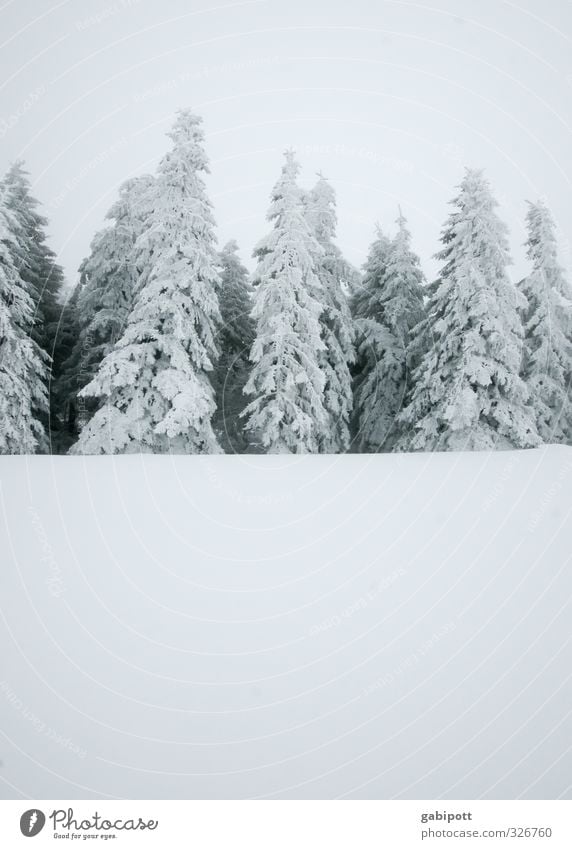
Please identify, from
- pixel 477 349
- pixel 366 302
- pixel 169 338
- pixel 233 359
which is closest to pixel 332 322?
pixel 366 302

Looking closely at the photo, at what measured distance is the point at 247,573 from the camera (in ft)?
20.0

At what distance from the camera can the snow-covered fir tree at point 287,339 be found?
803 inches

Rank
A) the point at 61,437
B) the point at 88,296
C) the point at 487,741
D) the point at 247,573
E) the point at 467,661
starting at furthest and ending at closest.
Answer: the point at 61,437 < the point at 88,296 < the point at 247,573 < the point at 467,661 < the point at 487,741

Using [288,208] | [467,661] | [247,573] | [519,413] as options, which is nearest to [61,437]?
[288,208]

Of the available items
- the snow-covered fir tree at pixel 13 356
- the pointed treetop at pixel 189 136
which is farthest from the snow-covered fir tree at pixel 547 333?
the snow-covered fir tree at pixel 13 356

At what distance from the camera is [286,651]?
4633mm

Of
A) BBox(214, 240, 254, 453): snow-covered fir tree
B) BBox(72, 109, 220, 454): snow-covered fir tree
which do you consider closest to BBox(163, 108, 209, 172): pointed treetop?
BBox(72, 109, 220, 454): snow-covered fir tree

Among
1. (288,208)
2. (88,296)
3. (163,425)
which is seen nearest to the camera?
(163,425)

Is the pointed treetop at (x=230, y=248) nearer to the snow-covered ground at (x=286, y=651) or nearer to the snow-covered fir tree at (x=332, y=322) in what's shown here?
the snow-covered fir tree at (x=332, y=322)

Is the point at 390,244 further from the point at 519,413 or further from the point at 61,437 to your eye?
the point at 61,437

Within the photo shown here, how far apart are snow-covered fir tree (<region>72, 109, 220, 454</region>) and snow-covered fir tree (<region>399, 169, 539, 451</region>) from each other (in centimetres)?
921

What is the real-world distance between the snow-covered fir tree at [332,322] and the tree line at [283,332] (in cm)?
10

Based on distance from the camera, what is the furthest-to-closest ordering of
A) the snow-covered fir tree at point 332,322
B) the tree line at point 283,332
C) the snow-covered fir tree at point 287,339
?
the snow-covered fir tree at point 332,322 → the snow-covered fir tree at point 287,339 → the tree line at point 283,332

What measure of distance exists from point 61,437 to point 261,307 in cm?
1396
